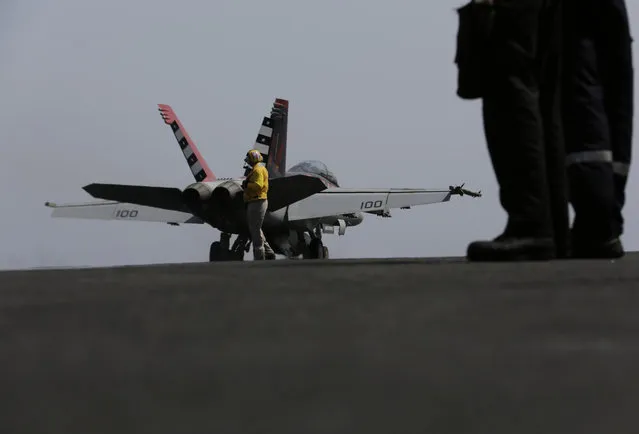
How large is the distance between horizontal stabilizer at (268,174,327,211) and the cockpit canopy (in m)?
5.20

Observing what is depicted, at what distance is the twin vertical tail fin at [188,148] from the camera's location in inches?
778

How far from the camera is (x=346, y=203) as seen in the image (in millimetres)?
18141

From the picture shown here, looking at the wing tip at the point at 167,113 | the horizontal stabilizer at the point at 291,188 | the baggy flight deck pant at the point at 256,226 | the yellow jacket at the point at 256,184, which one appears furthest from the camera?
the wing tip at the point at 167,113

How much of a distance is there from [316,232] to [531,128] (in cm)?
1625

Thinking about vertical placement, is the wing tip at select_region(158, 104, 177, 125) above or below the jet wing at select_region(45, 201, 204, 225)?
above

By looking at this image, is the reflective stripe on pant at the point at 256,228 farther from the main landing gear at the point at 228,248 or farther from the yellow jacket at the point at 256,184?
the main landing gear at the point at 228,248

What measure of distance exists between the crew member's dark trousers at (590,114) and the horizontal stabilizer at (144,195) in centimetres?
Answer: 1272

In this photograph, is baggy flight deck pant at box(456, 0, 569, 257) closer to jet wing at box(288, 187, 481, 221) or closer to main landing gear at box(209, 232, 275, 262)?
main landing gear at box(209, 232, 275, 262)

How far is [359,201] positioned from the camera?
59.7ft

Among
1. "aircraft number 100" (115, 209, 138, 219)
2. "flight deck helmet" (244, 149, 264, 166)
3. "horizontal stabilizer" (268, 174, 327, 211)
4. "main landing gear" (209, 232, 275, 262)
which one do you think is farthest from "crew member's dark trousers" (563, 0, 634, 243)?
"aircraft number 100" (115, 209, 138, 219)

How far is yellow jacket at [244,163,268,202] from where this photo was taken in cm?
968

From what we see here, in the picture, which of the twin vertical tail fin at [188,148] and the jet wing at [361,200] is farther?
the twin vertical tail fin at [188,148]

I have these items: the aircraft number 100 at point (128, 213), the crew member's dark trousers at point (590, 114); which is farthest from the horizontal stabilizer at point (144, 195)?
the crew member's dark trousers at point (590, 114)

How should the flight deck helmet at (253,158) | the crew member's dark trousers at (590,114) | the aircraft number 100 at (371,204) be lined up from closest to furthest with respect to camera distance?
the crew member's dark trousers at (590,114) → the flight deck helmet at (253,158) → the aircraft number 100 at (371,204)
